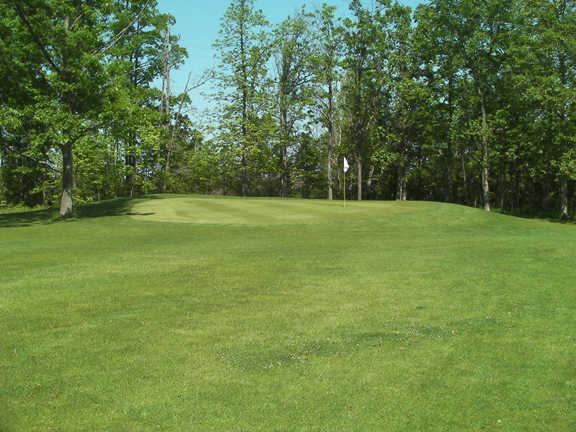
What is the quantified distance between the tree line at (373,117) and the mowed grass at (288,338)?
2074cm

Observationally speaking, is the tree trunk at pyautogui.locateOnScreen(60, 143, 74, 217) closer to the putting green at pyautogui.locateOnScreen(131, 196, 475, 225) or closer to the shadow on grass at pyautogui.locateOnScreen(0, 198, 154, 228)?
the shadow on grass at pyautogui.locateOnScreen(0, 198, 154, 228)

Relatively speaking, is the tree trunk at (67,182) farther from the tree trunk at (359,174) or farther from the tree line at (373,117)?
the tree trunk at (359,174)

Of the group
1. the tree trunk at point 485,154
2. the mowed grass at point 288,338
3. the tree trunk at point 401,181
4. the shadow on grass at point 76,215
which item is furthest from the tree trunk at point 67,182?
the tree trunk at point 401,181

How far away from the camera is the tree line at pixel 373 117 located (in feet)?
146

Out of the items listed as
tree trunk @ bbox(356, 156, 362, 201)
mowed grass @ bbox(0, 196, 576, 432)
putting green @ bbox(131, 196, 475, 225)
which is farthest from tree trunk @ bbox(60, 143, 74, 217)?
tree trunk @ bbox(356, 156, 362, 201)

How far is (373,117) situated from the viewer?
55.4 m

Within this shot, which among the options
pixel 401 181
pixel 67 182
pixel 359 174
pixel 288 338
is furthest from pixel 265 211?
pixel 401 181

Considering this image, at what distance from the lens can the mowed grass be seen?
6.01m

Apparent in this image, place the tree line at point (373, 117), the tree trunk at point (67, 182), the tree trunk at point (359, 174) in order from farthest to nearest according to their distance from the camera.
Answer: the tree trunk at point (359, 174)
the tree line at point (373, 117)
the tree trunk at point (67, 182)

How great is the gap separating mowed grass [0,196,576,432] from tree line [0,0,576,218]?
20.7m

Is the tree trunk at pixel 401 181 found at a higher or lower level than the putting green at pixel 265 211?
higher

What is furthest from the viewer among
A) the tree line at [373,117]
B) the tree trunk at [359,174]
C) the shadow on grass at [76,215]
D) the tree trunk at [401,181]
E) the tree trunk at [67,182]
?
the tree trunk at [401,181]

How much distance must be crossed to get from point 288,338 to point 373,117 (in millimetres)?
49108

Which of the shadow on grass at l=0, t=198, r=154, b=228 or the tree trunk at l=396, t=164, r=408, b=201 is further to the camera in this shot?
the tree trunk at l=396, t=164, r=408, b=201
